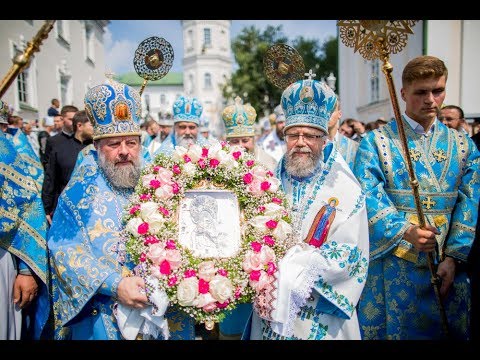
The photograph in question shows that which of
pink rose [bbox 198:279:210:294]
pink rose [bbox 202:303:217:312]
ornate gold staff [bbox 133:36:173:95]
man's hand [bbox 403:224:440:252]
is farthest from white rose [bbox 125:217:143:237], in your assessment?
ornate gold staff [bbox 133:36:173:95]

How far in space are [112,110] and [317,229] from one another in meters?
1.69

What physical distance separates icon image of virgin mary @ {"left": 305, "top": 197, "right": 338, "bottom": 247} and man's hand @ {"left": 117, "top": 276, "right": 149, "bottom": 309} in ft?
3.55

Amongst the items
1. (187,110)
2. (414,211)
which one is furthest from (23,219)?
(187,110)

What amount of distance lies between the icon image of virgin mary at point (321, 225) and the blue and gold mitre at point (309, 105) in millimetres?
624

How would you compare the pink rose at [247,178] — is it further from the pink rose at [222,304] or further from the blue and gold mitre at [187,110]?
the blue and gold mitre at [187,110]

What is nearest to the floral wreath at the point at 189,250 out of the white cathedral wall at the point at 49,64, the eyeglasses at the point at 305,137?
the eyeglasses at the point at 305,137

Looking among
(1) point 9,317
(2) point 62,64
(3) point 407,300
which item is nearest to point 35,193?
(1) point 9,317

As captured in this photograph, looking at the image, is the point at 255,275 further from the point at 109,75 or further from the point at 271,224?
the point at 109,75

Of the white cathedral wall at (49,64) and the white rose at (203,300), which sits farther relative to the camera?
the white cathedral wall at (49,64)

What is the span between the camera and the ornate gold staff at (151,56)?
4.46 meters

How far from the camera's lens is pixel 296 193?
3.16 m

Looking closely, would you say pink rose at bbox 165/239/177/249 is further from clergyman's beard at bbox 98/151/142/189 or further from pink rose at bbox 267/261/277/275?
clergyman's beard at bbox 98/151/142/189

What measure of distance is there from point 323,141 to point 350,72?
24.4 meters
